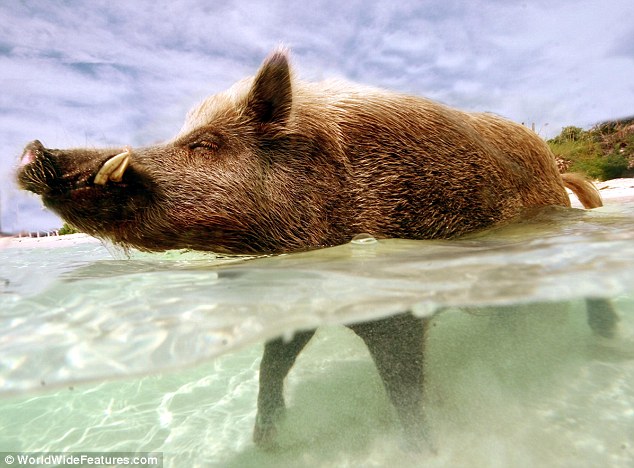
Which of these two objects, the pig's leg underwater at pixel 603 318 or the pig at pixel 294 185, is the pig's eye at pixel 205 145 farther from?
the pig's leg underwater at pixel 603 318

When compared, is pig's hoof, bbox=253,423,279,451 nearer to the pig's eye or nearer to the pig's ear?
the pig's eye

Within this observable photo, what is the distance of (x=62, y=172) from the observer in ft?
7.69

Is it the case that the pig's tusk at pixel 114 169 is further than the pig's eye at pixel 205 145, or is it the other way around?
the pig's eye at pixel 205 145

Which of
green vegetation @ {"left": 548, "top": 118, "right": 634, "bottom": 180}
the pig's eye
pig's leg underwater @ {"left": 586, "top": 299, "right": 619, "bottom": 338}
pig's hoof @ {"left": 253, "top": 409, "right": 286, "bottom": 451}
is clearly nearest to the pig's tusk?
the pig's eye

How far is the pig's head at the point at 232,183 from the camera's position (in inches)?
100.0

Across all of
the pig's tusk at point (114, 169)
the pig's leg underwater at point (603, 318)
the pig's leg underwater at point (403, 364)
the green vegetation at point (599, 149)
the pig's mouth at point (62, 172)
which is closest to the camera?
the pig's mouth at point (62, 172)

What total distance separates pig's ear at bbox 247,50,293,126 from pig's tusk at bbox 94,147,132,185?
0.87 m

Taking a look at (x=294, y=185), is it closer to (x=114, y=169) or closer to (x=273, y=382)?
(x=114, y=169)

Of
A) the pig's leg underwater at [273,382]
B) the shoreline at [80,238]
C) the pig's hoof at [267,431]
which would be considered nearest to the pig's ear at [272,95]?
the pig's leg underwater at [273,382]

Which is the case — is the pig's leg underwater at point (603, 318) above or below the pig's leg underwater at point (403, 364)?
below

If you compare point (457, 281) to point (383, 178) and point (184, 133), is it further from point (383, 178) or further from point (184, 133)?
point (184, 133)

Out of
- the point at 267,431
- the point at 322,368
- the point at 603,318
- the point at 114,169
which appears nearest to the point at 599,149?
the point at 603,318

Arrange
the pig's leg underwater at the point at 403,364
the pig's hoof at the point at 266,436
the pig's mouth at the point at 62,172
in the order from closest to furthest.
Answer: the pig's mouth at the point at 62,172, the pig's leg underwater at the point at 403,364, the pig's hoof at the point at 266,436

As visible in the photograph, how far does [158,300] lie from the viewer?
246 centimetres
